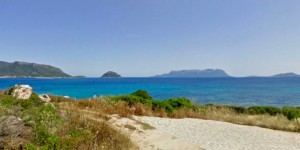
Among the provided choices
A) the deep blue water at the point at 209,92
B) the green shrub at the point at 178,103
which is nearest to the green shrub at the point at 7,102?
the green shrub at the point at 178,103

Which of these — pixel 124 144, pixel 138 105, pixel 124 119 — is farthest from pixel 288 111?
pixel 124 144

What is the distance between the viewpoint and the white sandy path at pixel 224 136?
9.36 m

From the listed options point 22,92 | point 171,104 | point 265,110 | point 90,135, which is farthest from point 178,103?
point 90,135

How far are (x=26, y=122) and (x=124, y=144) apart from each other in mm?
2640

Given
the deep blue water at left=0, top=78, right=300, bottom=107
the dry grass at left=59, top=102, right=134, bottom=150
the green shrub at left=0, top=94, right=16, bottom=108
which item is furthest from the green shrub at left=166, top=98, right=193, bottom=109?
the dry grass at left=59, top=102, right=134, bottom=150

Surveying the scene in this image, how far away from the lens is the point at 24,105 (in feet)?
38.8

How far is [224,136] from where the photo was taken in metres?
10.6

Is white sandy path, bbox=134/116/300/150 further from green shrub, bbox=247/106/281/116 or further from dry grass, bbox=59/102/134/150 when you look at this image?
green shrub, bbox=247/106/281/116

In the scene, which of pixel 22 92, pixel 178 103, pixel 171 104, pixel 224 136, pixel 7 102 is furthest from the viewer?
pixel 178 103

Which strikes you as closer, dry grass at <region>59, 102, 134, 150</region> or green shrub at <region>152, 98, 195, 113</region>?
dry grass at <region>59, 102, 134, 150</region>

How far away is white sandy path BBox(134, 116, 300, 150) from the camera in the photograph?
30.7ft

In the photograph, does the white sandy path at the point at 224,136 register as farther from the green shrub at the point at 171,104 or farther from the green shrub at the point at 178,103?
the green shrub at the point at 178,103

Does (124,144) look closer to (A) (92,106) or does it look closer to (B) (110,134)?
(B) (110,134)

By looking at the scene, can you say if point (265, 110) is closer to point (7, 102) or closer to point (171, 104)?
point (171, 104)
